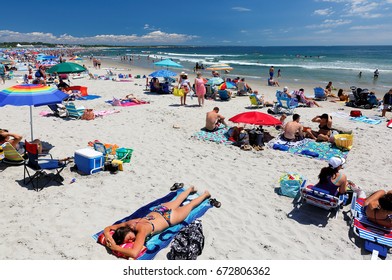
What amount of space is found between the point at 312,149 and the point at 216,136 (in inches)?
97.9

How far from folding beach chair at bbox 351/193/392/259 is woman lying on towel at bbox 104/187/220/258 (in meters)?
2.31

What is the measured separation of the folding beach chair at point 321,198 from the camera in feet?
13.8

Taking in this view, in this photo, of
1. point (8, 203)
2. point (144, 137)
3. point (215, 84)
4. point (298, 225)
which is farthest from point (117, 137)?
point (215, 84)

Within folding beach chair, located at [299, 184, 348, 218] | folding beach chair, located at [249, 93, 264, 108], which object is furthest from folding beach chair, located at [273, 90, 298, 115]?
folding beach chair, located at [299, 184, 348, 218]

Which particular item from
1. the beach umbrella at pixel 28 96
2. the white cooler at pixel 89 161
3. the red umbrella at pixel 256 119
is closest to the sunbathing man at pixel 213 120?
the red umbrella at pixel 256 119

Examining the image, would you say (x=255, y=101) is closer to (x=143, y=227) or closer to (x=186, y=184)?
(x=186, y=184)

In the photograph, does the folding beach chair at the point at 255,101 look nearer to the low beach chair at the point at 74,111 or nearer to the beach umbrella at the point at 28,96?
the low beach chair at the point at 74,111

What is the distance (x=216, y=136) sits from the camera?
795 cm

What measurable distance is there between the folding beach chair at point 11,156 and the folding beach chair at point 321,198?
16.8 ft

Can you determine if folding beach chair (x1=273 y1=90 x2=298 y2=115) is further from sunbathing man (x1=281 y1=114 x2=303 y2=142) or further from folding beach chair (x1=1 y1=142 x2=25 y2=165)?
folding beach chair (x1=1 y1=142 x2=25 y2=165)

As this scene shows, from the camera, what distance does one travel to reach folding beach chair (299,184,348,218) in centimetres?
420

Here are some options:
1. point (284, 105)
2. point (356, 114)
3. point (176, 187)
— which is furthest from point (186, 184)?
point (356, 114)

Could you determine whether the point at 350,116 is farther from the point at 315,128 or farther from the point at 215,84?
the point at 215,84
